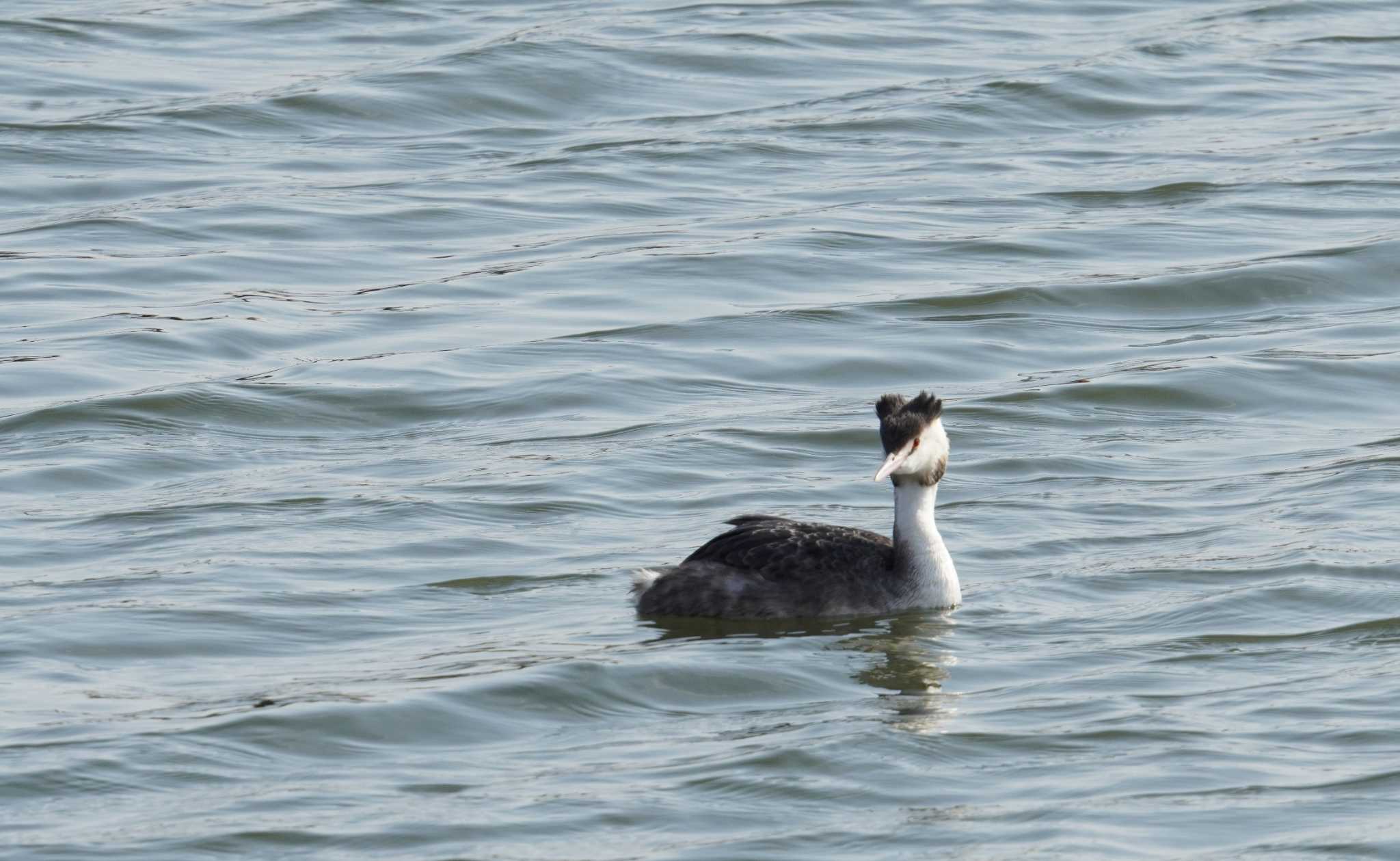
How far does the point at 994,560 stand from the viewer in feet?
36.7

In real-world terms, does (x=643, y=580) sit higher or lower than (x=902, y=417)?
lower

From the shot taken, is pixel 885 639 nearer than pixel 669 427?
Yes

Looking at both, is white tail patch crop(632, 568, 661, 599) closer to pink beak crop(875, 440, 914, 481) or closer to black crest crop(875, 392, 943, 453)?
pink beak crop(875, 440, 914, 481)

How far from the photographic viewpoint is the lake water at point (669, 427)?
8242mm

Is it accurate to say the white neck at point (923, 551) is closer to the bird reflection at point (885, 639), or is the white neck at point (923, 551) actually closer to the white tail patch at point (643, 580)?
the bird reflection at point (885, 639)

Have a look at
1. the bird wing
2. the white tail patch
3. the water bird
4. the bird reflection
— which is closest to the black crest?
the water bird

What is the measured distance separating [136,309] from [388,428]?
3.16m

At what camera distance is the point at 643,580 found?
10.3 metres

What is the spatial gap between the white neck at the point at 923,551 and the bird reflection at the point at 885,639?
0.09 meters

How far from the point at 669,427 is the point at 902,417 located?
319 cm

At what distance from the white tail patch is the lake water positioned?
0.11m

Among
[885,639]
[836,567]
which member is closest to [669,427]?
[836,567]

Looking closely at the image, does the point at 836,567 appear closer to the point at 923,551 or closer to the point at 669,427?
the point at 923,551

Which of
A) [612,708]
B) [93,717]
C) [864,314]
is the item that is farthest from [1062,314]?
[93,717]
